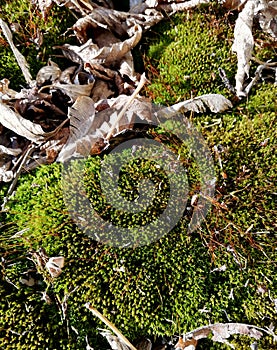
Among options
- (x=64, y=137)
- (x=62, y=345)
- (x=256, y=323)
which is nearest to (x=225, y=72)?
(x=64, y=137)

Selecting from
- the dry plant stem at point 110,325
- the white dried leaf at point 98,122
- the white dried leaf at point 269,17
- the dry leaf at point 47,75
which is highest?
the dry leaf at point 47,75

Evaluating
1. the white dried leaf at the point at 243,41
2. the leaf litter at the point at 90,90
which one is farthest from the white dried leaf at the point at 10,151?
the white dried leaf at the point at 243,41

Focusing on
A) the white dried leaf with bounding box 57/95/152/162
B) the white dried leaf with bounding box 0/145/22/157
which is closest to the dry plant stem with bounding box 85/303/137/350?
the white dried leaf with bounding box 57/95/152/162

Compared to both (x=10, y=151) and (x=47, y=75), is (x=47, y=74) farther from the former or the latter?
(x=10, y=151)

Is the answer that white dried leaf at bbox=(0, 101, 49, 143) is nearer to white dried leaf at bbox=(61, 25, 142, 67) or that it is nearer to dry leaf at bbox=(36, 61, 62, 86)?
dry leaf at bbox=(36, 61, 62, 86)

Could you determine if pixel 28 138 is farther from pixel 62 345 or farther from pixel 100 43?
pixel 62 345

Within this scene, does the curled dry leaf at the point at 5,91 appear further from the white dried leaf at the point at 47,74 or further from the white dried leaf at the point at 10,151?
the white dried leaf at the point at 10,151

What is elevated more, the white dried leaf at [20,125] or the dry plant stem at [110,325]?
the white dried leaf at [20,125]

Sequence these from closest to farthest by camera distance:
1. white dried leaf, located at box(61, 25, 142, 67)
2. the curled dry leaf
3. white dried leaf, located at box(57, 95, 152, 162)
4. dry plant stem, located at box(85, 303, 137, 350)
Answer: dry plant stem, located at box(85, 303, 137, 350) < white dried leaf, located at box(57, 95, 152, 162) < the curled dry leaf < white dried leaf, located at box(61, 25, 142, 67)

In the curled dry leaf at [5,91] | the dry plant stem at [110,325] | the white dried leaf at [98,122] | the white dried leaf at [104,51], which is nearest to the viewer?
the dry plant stem at [110,325]
